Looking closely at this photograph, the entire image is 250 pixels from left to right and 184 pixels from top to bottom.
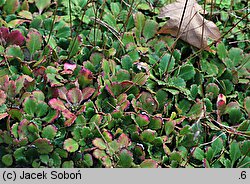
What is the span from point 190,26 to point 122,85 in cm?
36

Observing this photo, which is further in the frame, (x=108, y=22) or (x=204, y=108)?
(x=108, y=22)

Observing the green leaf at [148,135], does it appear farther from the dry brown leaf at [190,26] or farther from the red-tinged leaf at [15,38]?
the red-tinged leaf at [15,38]

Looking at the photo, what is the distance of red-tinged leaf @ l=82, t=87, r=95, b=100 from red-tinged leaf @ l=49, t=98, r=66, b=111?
0.08 metres

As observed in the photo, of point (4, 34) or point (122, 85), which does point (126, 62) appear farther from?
point (4, 34)

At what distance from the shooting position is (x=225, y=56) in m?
1.71

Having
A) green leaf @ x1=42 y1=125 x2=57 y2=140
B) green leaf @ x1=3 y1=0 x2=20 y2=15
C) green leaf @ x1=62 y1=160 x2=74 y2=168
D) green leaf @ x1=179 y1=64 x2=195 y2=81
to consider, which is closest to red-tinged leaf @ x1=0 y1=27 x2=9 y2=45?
green leaf @ x1=3 y1=0 x2=20 y2=15

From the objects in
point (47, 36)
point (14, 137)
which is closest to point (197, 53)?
point (47, 36)

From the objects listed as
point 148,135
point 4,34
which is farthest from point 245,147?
point 4,34

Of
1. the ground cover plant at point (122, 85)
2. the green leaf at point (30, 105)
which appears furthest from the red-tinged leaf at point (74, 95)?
the green leaf at point (30, 105)

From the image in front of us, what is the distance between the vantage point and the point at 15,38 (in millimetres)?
1588

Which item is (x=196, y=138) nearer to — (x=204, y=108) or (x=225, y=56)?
(x=204, y=108)

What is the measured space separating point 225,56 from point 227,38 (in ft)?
0.38
